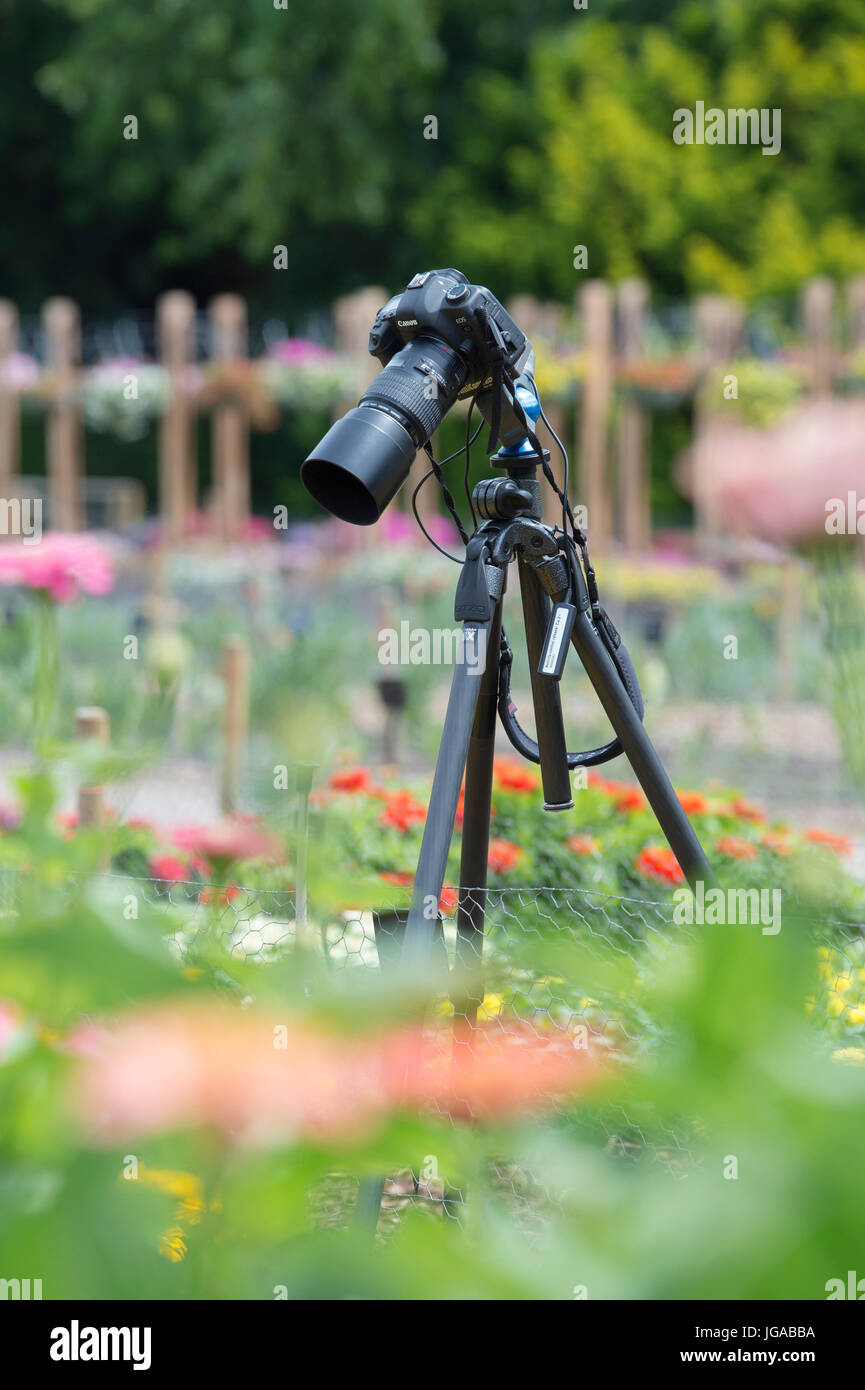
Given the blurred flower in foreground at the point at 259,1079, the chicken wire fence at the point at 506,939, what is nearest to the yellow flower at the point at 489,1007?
the chicken wire fence at the point at 506,939

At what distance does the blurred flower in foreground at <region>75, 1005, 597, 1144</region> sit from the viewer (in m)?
0.31

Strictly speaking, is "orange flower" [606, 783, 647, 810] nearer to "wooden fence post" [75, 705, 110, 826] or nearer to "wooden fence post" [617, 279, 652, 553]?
"wooden fence post" [75, 705, 110, 826]

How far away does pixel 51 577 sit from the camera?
234cm

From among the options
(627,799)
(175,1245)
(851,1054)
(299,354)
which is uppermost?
(299,354)

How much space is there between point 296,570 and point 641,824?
5.29 meters

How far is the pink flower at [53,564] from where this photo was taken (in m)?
2.31

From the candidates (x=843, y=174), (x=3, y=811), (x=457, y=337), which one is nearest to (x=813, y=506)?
(x=457, y=337)

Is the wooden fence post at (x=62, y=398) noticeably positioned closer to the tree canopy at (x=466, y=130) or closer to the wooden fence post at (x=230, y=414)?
the wooden fence post at (x=230, y=414)

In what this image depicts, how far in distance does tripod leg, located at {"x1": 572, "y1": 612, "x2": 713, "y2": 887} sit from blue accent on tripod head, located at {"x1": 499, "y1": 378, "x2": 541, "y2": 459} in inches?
8.6

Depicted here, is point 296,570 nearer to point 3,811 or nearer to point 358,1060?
point 3,811

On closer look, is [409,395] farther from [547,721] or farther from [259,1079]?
[259,1079]

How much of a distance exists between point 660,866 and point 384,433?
3.87 ft

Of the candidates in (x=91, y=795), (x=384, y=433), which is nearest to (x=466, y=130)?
(x=91, y=795)

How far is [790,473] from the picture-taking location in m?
0.69
